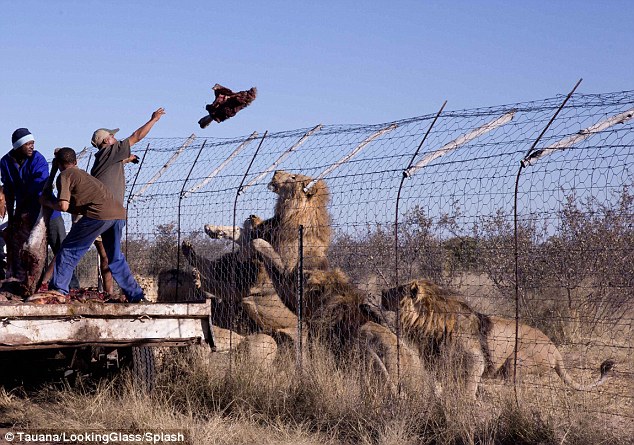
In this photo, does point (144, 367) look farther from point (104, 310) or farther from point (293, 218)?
point (293, 218)

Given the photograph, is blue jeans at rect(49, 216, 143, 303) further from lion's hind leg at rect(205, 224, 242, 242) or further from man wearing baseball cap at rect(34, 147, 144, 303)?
lion's hind leg at rect(205, 224, 242, 242)

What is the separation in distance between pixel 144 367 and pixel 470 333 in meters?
2.96

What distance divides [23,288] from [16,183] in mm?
1491

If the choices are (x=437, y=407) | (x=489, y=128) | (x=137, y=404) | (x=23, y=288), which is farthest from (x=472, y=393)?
(x=23, y=288)

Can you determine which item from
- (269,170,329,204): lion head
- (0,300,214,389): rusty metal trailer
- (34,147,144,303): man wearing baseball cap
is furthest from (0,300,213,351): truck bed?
(269,170,329,204): lion head

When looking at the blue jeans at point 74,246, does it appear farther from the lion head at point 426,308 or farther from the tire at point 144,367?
the lion head at point 426,308

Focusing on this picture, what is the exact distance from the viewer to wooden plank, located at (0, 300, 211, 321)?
6.82 metres

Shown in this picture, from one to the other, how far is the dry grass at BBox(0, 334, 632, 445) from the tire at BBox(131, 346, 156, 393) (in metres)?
0.11

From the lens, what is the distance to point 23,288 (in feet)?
25.9

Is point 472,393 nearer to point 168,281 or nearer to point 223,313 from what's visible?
point 223,313

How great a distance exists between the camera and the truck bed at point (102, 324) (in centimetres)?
684

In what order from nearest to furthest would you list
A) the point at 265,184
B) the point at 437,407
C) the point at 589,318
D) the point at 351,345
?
the point at 437,407
the point at 589,318
the point at 351,345
the point at 265,184

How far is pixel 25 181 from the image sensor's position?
8.90m

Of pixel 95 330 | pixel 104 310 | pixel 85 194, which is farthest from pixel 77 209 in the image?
pixel 95 330
